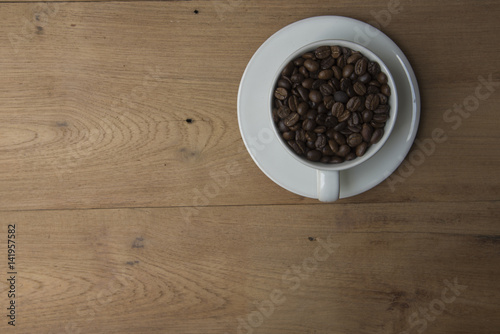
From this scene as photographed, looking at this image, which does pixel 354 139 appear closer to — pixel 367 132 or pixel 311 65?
pixel 367 132

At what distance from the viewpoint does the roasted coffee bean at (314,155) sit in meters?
0.65

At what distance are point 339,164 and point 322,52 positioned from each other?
0.19 metres

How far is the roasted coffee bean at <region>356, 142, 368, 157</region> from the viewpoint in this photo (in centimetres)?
65

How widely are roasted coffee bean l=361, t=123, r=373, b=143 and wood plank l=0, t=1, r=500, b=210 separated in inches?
6.8

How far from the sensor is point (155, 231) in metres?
0.80

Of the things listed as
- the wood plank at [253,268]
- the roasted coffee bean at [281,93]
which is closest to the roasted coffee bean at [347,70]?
the roasted coffee bean at [281,93]

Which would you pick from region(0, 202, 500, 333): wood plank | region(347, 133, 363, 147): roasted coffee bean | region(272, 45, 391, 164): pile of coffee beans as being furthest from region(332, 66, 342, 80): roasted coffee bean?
region(0, 202, 500, 333): wood plank

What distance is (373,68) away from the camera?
648 mm

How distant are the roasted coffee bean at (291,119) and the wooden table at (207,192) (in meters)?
0.15

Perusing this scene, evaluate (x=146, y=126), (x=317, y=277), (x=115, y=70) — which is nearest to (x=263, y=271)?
(x=317, y=277)

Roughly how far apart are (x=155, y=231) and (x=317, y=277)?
0.34 metres

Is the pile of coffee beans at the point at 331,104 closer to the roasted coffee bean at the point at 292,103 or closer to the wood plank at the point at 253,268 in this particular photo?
the roasted coffee bean at the point at 292,103

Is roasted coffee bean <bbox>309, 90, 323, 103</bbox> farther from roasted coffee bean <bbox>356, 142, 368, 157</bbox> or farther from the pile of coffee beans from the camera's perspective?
roasted coffee bean <bbox>356, 142, 368, 157</bbox>

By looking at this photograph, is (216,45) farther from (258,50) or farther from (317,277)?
(317,277)
